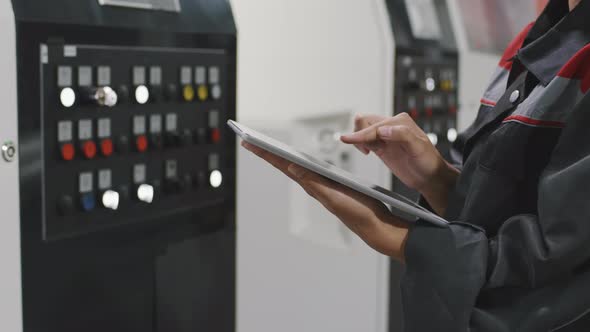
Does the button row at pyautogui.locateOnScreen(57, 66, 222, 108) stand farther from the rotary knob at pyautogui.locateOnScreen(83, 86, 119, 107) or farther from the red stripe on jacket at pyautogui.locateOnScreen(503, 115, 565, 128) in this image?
the red stripe on jacket at pyautogui.locateOnScreen(503, 115, 565, 128)

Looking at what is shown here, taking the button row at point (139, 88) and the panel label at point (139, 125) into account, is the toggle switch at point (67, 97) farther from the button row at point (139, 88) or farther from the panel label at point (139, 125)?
the panel label at point (139, 125)

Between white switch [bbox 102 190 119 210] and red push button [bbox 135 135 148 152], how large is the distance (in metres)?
0.11

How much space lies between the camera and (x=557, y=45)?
1.10m

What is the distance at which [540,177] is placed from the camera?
3.28 ft

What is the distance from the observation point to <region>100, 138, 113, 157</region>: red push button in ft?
4.85

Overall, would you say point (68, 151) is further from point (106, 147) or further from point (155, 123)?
point (155, 123)

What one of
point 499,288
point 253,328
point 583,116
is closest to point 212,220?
point 253,328

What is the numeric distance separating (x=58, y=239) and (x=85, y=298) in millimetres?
158

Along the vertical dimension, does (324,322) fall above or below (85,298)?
below

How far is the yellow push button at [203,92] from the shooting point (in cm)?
170

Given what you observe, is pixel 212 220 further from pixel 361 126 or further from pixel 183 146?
pixel 361 126

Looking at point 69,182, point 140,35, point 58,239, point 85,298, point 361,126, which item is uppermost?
point 140,35

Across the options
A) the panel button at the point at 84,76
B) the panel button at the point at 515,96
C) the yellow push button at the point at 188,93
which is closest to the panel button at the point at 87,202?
the panel button at the point at 84,76

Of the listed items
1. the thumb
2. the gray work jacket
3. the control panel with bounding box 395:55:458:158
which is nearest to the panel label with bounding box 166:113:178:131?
the thumb
